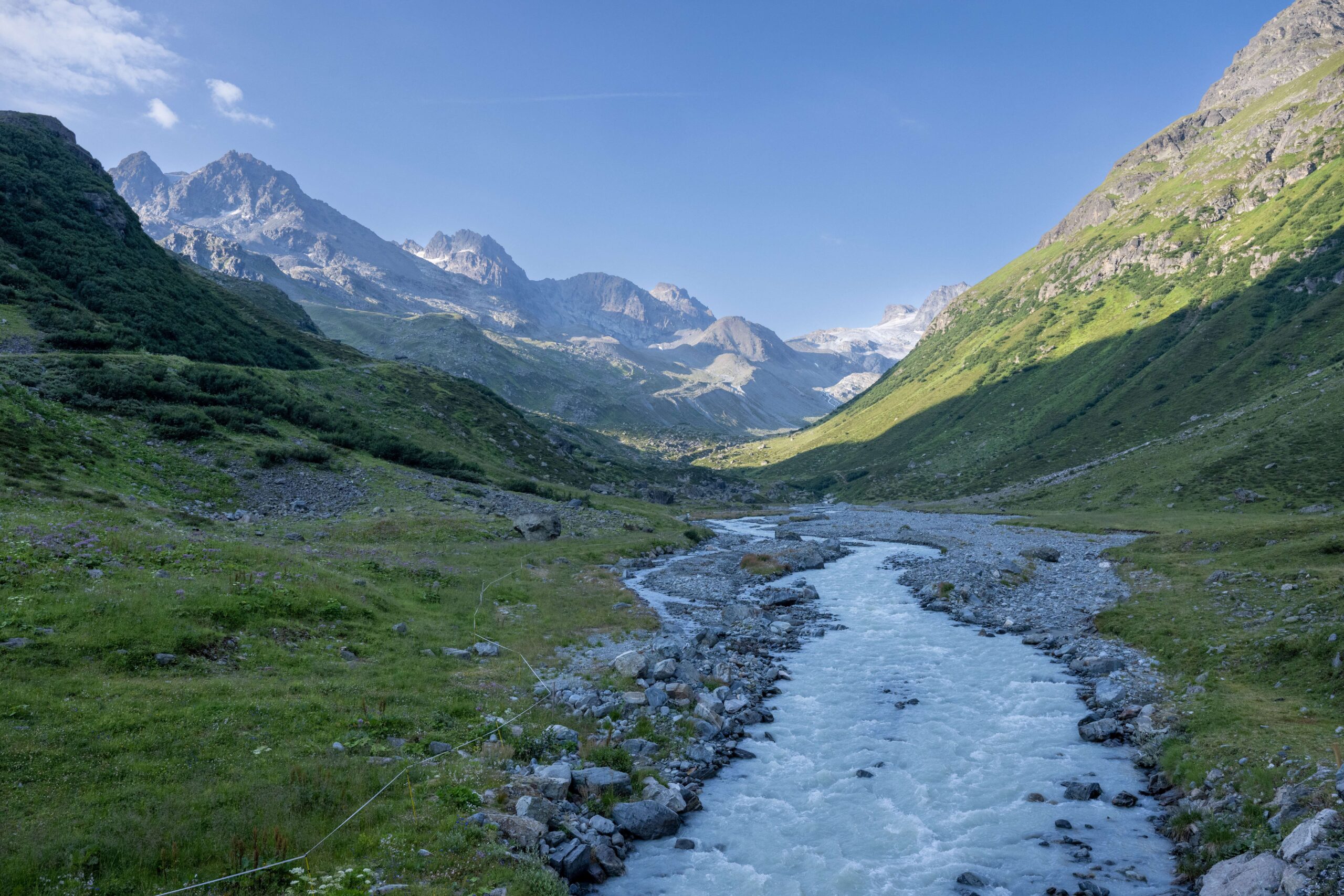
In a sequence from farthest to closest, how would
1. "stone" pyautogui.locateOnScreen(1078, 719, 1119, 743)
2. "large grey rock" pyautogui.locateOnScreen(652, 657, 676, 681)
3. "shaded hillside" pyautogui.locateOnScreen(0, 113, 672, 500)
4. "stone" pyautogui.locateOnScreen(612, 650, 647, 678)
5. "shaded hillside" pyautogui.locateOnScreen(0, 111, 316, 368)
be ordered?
"shaded hillside" pyautogui.locateOnScreen(0, 111, 316, 368)
"shaded hillside" pyautogui.locateOnScreen(0, 113, 672, 500)
"stone" pyautogui.locateOnScreen(612, 650, 647, 678)
"large grey rock" pyautogui.locateOnScreen(652, 657, 676, 681)
"stone" pyautogui.locateOnScreen(1078, 719, 1119, 743)

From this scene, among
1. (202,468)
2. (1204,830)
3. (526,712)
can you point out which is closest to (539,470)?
(202,468)

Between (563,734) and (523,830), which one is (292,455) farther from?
(523,830)

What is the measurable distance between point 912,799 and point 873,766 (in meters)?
1.98

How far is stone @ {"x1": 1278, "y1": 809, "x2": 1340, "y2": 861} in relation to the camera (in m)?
11.7

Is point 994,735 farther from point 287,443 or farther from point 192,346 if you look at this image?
point 192,346

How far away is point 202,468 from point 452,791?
48.6 meters

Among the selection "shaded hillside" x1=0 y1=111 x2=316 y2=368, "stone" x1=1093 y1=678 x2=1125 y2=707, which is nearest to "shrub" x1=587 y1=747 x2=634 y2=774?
"stone" x1=1093 y1=678 x2=1125 y2=707

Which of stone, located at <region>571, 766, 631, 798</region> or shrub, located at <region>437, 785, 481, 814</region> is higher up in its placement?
shrub, located at <region>437, 785, 481, 814</region>

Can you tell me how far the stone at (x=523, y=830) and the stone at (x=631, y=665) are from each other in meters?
11.2

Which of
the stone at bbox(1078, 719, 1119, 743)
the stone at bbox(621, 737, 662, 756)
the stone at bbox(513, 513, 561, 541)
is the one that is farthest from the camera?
the stone at bbox(513, 513, 561, 541)

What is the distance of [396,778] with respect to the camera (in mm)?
15398

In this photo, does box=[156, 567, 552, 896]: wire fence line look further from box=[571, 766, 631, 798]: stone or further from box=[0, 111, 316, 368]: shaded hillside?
box=[0, 111, 316, 368]: shaded hillside

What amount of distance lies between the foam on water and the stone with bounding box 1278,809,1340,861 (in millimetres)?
2806

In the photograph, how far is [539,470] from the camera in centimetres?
11162
